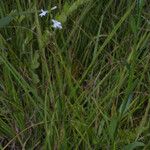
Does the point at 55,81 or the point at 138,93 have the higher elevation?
the point at 55,81

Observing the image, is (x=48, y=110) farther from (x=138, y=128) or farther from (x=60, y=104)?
(x=138, y=128)

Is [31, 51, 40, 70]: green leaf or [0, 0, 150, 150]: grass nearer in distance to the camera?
[0, 0, 150, 150]: grass

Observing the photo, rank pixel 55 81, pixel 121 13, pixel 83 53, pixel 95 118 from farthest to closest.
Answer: pixel 121 13, pixel 83 53, pixel 55 81, pixel 95 118

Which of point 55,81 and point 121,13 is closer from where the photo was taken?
point 55,81

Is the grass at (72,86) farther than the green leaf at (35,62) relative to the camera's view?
No

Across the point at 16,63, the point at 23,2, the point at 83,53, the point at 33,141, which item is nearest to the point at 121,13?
the point at 83,53

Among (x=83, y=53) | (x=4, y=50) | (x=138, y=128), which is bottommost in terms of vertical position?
(x=138, y=128)

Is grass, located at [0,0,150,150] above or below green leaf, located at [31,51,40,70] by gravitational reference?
below

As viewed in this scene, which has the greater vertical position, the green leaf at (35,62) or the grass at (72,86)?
the green leaf at (35,62)
